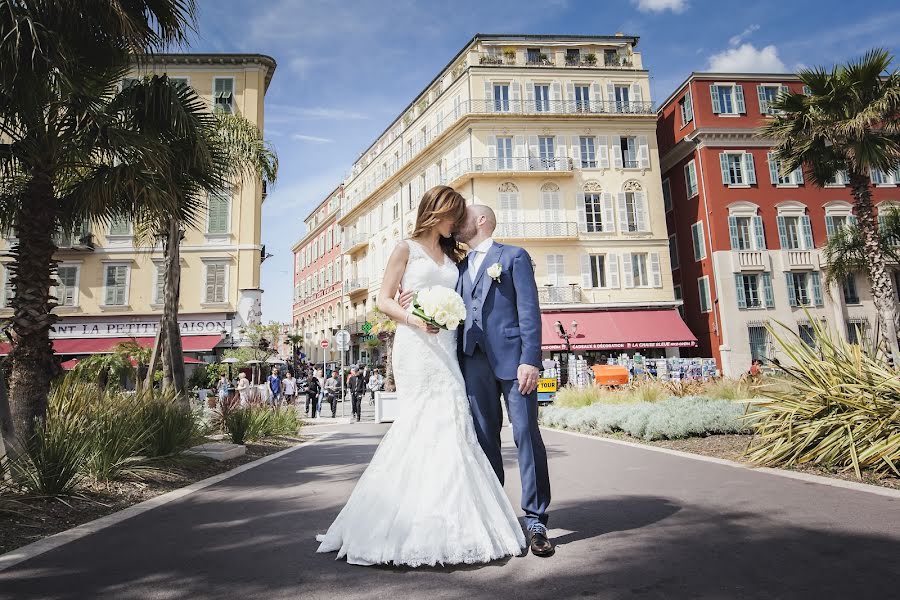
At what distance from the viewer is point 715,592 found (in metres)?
2.51

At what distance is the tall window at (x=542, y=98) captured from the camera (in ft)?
112

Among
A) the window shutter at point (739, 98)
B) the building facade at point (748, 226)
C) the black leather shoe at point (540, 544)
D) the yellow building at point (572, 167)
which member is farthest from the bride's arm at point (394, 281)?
the window shutter at point (739, 98)

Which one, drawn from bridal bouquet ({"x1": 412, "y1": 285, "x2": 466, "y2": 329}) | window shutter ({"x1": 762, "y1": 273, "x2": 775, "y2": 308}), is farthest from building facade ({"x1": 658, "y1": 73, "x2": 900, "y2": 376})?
bridal bouquet ({"x1": 412, "y1": 285, "x2": 466, "y2": 329})

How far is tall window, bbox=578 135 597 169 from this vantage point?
112 ft

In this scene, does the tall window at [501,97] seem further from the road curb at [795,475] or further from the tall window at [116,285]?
the road curb at [795,475]

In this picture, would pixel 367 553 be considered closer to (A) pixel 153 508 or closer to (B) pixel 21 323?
(A) pixel 153 508

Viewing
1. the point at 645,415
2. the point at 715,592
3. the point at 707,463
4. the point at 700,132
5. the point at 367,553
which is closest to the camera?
the point at 715,592

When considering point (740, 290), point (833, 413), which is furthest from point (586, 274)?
point (833, 413)

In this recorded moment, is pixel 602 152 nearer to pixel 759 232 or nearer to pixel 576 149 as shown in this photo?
pixel 576 149

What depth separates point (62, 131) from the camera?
6.56 metres

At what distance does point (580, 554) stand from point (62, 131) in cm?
699

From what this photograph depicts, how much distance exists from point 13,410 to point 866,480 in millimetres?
7745

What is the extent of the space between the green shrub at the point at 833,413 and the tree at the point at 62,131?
713cm

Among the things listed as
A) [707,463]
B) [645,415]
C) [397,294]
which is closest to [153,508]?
[397,294]
